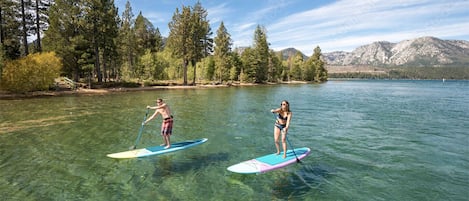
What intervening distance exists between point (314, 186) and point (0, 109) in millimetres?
33591

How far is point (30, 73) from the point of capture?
4031 cm

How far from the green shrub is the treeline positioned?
0.64 meters

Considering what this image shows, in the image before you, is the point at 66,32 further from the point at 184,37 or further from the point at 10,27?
the point at 184,37

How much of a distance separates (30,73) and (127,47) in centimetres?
3707

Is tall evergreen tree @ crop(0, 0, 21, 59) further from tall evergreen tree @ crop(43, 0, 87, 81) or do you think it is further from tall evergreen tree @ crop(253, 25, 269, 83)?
tall evergreen tree @ crop(253, 25, 269, 83)

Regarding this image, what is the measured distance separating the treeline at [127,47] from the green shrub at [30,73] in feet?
2.12

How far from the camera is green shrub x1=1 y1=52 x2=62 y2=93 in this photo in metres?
38.5

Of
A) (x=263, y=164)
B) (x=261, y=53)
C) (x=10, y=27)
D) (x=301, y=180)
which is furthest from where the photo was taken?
(x=261, y=53)

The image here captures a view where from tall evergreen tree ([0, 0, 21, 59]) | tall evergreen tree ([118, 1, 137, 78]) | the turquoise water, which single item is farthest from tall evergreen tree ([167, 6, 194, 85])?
the turquoise water

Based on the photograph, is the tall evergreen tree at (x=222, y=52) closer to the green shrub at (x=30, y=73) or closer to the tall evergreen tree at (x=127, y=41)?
the tall evergreen tree at (x=127, y=41)

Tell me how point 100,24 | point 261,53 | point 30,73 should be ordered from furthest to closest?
point 261,53 → point 100,24 → point 30,73

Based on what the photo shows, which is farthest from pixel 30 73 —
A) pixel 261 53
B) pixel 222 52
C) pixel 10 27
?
pixel 261 53

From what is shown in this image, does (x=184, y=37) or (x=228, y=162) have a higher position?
(x=184, y=37)

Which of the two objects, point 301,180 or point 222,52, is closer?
point 301,180
